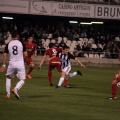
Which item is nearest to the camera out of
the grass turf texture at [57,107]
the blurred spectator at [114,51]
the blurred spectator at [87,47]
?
the grass turf texture at [57,107]

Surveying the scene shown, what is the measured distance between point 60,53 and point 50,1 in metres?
22.6

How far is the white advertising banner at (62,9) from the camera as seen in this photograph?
44062mm

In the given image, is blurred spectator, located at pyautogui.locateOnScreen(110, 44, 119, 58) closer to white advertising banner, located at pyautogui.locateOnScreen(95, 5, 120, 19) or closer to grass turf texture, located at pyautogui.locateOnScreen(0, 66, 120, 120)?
white advertising banner, located at pyautogui.locateOnScreen(95, 5, 120, 19)

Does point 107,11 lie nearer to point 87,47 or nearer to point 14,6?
point 87,47

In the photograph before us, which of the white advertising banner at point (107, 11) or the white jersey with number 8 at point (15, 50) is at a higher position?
the white advertising banner at point (107, 11)

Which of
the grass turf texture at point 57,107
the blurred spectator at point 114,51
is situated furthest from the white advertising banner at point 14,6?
the grass turf texture at point 57,107

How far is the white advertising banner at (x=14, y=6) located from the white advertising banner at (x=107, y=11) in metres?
6.44

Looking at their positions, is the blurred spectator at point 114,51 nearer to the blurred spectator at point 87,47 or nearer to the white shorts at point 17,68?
the blurred spectator at point 87,47

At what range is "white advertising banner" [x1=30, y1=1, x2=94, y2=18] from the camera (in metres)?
44.1

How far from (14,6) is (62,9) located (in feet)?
14.2

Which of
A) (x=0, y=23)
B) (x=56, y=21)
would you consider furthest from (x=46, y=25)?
(x=0, y=23)

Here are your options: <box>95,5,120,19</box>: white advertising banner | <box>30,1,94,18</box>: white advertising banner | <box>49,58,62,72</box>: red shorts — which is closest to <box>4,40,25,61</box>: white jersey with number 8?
<box>49,58,62,72</box>: red shorts

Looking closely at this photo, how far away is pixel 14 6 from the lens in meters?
43.0

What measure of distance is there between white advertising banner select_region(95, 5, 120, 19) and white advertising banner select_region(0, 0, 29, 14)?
644 cm
